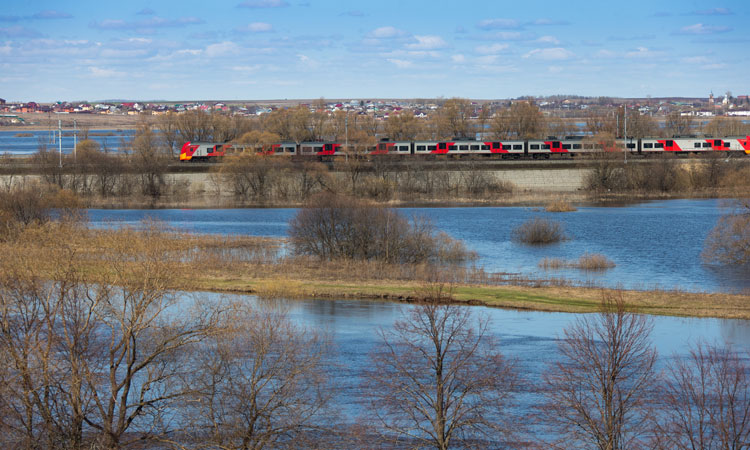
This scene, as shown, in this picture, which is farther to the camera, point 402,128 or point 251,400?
point 402,128

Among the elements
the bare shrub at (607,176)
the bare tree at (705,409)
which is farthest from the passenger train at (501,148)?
the bare tree at (705,409)

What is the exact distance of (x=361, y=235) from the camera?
44.1m

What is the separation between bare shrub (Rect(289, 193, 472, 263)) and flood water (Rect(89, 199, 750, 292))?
9.59ft

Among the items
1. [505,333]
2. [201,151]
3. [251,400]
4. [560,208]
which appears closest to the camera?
[251,400]

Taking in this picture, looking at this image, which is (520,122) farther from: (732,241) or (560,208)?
(732,241)

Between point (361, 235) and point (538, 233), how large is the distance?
12828 millimetres

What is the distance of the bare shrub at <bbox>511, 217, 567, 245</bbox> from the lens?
52.2m

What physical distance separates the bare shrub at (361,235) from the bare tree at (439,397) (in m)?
18.6

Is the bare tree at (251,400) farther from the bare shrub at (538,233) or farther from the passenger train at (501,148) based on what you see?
the passenger train at (501,148)

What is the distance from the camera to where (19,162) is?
3839 inches

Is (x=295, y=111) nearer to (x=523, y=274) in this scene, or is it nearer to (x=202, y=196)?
(x=202, y=196)

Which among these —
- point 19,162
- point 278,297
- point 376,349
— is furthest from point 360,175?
point 376,349

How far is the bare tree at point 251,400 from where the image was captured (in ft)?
60.3

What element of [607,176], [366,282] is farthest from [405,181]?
[366,282]
